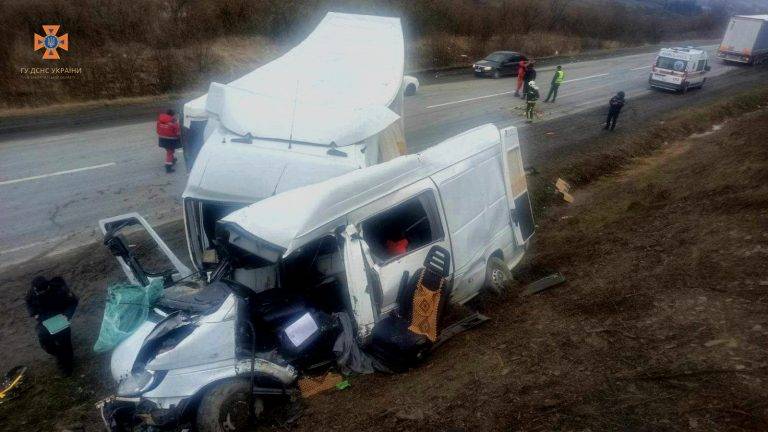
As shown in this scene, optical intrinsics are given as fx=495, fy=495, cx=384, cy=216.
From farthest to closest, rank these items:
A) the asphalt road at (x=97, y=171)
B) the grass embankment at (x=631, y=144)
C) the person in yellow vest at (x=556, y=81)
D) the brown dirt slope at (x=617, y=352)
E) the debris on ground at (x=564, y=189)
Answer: the person in yellow vest at (x=556, y=81), the grass embankment at (x=631, y=144), the debris on ground at (x=564, y=189), the asphalt road at (x=97, y=171), the brown dirt slope at (x=617, y=352)

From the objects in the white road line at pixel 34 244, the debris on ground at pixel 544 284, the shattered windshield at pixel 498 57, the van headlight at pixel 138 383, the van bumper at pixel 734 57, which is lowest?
the white road line at pixel 34 244

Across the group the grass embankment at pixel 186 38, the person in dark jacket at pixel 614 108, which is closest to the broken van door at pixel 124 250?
the person in dark jacket at pixel 614 108

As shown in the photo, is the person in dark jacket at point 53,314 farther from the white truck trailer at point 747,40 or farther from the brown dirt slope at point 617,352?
the white truck trailer at point 747,40

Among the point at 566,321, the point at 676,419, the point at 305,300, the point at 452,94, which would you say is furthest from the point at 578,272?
the point at 452,94

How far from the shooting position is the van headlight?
147 inches

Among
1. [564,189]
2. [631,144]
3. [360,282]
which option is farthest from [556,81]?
[360,282]

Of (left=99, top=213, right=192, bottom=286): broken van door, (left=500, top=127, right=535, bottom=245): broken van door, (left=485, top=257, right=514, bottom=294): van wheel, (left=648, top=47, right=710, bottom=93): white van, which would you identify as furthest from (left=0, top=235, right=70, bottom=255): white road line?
(left=648, top=47, right=710, bottom=93): white van

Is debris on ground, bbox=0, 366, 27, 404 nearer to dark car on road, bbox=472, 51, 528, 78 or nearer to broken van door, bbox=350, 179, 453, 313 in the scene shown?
broken van door, bbox=350, 179, 453, 313

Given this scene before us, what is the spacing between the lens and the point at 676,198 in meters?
9.14

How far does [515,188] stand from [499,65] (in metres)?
19.0

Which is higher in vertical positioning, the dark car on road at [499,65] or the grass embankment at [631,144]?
the dark car on road at [499,65]

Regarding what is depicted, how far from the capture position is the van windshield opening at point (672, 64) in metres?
21.0

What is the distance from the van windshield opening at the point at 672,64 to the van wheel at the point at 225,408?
75.9 feet

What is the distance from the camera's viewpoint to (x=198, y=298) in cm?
418
